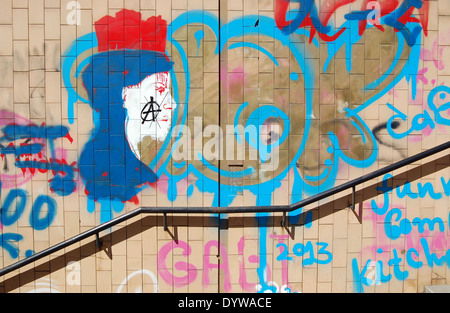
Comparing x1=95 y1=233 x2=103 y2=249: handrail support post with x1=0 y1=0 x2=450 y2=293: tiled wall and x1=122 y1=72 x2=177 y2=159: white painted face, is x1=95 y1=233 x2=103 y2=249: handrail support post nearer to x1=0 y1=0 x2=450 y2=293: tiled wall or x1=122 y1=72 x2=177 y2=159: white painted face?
x1=0 y1=0 x2=450 y2=293: tiled wall

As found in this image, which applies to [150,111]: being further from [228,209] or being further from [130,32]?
[228,209]

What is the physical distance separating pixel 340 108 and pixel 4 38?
11.6ft

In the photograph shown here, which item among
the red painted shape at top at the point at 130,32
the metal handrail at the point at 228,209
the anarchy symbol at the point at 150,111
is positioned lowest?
the metal handrail at the point at 228,209

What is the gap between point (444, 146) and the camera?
425cm

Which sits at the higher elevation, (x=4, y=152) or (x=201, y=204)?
(x=4, y=152)

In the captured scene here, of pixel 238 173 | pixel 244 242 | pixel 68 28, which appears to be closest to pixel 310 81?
pixel 238 173

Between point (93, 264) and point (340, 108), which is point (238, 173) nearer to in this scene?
point (340, 108)

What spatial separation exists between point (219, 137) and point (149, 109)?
78cm

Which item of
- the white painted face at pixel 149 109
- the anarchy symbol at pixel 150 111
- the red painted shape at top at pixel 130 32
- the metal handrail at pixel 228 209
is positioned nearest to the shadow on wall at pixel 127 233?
the metal handrail at pixel 228 209

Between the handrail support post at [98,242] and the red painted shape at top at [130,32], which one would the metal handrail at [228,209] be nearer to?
the handrail support post at [98,242]

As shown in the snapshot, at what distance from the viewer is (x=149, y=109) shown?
429 centimetres

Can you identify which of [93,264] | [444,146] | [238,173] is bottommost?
[93,264]

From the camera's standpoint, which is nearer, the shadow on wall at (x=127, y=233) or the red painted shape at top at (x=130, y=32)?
the red painted shape at top at (x=130, y=32)

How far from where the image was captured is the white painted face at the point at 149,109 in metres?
4.29
